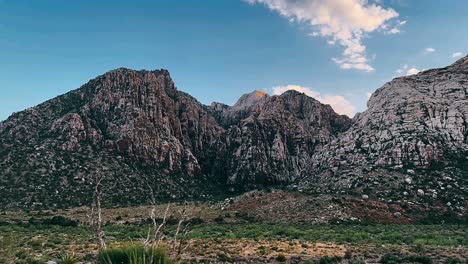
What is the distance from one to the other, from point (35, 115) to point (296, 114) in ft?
253

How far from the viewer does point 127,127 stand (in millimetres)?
90250

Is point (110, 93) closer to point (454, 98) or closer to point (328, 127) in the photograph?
point (328, 127)

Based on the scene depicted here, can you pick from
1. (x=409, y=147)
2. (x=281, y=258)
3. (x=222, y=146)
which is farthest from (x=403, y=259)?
(x=222, y=146)

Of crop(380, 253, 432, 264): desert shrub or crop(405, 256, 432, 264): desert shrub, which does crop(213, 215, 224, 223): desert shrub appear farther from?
crop(405, 256, 432, 264): desert shrub

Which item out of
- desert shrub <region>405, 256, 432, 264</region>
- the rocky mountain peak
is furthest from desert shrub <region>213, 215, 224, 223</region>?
the rocky mountain peak

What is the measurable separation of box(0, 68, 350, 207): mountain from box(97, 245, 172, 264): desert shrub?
139 feet

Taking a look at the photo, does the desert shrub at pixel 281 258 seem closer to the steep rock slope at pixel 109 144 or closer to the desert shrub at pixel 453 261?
the desert shrub at pixel 453 261

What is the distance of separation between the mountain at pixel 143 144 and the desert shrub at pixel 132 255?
139ft

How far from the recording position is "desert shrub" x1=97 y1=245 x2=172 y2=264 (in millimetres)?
7901

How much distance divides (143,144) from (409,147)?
58.5 m

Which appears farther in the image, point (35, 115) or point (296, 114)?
point (296, 114)

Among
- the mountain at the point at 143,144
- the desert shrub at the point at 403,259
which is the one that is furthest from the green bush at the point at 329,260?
the mountain at the point at 143,144

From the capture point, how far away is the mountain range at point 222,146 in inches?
2549

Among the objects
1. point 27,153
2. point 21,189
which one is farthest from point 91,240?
point 27,153
